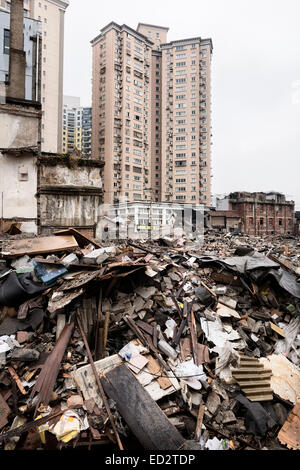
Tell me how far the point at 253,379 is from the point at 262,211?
4017cm

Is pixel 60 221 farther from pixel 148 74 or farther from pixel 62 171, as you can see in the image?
pixel 148 74

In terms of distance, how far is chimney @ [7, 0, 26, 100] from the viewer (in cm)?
1228

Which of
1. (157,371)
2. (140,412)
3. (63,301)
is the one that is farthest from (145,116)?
(140,412)

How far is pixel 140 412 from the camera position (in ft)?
10.4

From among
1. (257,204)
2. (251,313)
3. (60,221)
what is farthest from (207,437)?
(257,204)

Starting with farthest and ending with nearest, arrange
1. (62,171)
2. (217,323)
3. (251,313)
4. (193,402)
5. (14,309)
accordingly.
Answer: (62,171)
(251,313)
(217,323)
(14,309)
(193,402)

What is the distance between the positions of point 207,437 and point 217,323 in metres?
2.08

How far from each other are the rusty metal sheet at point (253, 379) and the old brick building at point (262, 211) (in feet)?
119

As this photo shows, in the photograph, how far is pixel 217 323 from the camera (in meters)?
4.95

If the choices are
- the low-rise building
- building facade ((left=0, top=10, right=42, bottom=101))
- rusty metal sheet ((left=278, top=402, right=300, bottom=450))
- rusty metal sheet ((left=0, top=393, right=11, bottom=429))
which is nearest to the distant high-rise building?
the low-rise building

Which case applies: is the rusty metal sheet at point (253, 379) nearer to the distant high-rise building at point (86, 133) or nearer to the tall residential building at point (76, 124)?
the distant high-rise building at point (86, 133)

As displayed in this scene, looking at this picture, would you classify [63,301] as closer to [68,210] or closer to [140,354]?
[140,354]

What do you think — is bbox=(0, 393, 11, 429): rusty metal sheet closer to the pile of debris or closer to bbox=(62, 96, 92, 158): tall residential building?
the pile of debris

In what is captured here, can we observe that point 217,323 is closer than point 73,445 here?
No
